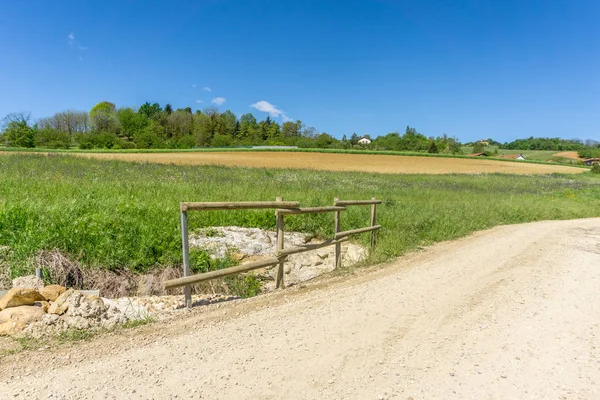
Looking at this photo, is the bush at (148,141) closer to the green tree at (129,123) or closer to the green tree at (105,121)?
the green tree at (129,123)

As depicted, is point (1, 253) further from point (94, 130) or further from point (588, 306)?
point (94, 130)

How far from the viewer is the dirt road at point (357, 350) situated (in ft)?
10.6

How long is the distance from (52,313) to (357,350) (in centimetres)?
387

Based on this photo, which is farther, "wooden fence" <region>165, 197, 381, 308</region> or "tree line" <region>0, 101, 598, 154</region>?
"tree line" <region>0, 101, 598, 154</region>

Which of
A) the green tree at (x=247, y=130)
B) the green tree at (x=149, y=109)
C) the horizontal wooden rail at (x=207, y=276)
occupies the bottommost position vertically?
the horizontal wooden rail at (x=207, y=276)

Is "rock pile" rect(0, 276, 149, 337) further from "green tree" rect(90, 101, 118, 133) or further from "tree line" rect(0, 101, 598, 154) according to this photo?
"green tree" rect(90, 101, 118, 133)

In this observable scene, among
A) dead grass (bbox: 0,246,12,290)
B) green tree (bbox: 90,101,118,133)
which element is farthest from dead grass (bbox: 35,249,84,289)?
green tree (bbox: 90,101,118,133)

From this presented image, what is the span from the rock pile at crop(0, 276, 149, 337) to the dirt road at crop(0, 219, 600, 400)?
1.72ft

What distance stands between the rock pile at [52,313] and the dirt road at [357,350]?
1.72ft

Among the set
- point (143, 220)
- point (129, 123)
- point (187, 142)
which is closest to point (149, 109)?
point (129, 123)

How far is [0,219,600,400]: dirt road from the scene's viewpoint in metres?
3.23

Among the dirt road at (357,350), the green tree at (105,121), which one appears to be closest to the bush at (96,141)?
the green tree at (105,121)

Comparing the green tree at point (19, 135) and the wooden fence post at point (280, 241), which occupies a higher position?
the green tree at point (19, 135)

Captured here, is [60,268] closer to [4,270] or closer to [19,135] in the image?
[4,270]
